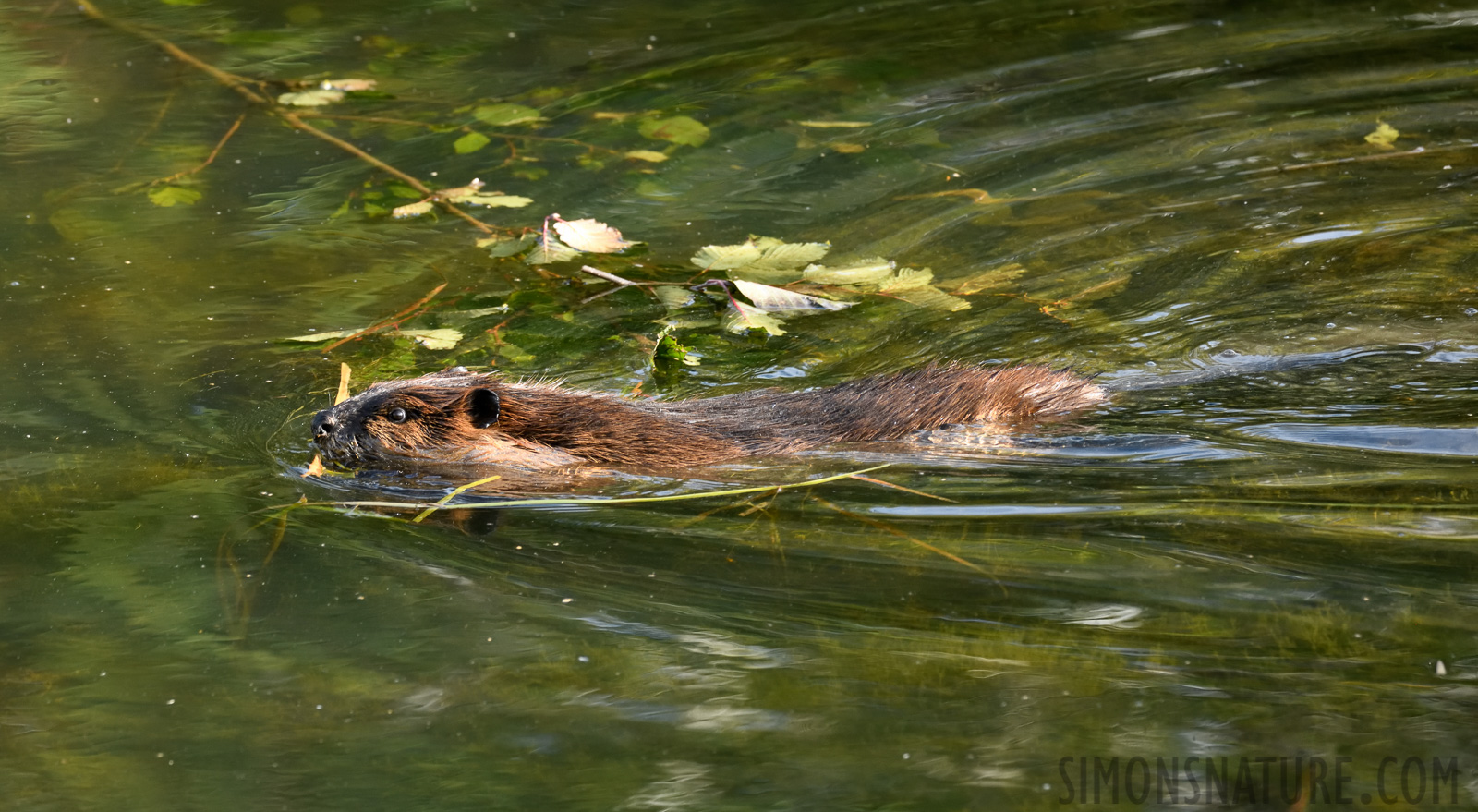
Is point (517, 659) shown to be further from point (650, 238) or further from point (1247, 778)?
point (650, 238)

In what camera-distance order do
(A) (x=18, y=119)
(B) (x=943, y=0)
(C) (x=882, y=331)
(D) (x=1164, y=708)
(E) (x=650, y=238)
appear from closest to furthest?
1. (D) (x=1164, y=708)
2. (C) (x=882, y=331)
3. (E) (x=650, y=238)
4. (A) (x=18, y=119)
5. (B) (x=943, y=0)

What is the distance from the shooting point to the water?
2873 millimetres

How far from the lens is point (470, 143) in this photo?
6.55 metres

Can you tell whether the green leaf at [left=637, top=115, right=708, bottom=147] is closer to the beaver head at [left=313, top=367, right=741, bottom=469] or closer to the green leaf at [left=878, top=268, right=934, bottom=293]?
the green leaf at [left=878, top=268, right=934, bottom=293]

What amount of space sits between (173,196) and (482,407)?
2528 millimetres

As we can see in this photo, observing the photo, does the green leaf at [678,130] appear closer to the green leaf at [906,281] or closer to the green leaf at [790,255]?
the green leaf at [790,255]

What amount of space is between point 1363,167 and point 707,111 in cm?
303

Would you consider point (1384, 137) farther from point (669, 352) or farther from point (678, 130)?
point (669, 352)

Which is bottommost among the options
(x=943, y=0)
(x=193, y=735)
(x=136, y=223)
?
(x=193, y=735)

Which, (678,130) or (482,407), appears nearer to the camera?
(482,407)

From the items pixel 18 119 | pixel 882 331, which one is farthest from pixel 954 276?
pixel 18 119

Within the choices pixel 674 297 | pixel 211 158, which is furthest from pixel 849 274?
pixel 211 158

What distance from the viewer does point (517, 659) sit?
3.20 meters

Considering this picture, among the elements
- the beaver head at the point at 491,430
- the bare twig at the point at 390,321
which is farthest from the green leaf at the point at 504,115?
the beaver head at the point at 491,430
